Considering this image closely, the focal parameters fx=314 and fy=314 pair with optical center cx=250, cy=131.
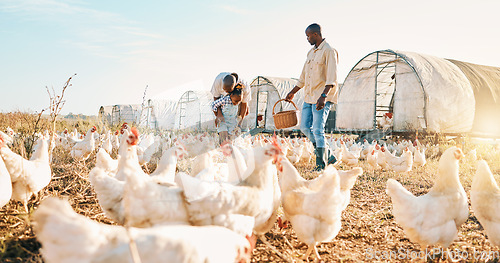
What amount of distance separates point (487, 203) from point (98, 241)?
299cm

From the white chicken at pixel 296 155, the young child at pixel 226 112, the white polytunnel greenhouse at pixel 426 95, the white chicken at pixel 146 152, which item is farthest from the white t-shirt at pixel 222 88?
the white polytunnel greenhouse at pixel 426 95

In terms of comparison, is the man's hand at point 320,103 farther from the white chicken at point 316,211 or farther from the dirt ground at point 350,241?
the white chicken at point 316,211

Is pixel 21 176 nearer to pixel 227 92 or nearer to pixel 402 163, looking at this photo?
pixel 227 92

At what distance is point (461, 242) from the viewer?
2.84 m

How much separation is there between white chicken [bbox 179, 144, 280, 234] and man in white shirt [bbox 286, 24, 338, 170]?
259cm

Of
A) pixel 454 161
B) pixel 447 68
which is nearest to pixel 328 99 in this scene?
pixel 454 161

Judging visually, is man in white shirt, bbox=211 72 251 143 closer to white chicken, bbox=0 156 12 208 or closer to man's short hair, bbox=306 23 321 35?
→ man's short hair, bbox=306 23 321 35

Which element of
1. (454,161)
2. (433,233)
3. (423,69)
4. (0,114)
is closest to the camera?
(433,233)

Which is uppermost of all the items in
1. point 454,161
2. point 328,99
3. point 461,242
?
point 328,99

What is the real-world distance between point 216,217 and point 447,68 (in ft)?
46.2

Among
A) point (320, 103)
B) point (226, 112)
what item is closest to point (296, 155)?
point (320, 103)

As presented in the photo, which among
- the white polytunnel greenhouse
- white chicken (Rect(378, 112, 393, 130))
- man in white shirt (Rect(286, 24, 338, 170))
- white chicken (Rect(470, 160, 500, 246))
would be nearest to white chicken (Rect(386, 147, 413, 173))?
man in white shirt (Rect(286, 24, 338, 170))

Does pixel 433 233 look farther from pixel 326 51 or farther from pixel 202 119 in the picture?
pixel 202 119

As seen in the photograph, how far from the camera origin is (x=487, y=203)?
8.77ft
